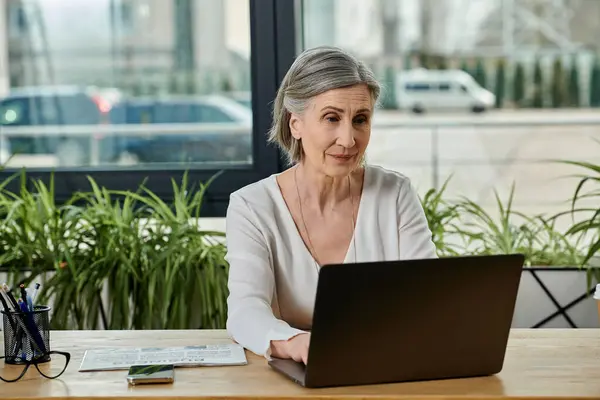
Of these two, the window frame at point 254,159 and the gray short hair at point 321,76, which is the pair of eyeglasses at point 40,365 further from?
the window frame at point 254,159

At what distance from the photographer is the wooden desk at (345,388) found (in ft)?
6.20

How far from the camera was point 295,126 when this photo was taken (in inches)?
105

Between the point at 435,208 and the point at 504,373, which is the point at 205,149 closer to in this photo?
the point at 435,208

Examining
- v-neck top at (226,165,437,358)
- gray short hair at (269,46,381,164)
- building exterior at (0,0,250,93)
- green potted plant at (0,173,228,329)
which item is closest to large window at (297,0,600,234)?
building exterior at (0,0,250,93)

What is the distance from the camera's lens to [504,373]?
2027 mm

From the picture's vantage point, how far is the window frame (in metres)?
4.05

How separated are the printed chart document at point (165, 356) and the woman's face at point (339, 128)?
0.54 meters

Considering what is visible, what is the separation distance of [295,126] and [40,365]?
2.95ft

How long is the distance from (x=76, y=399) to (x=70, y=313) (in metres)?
1.70

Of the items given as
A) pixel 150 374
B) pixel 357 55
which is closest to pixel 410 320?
pixel 150 374

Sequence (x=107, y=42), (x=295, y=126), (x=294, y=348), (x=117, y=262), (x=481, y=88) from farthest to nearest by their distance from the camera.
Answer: (x=481, y=88) → (x=107, y=42) → (x=117, y=262) → (x=295, y=126) → (x=294, y=348)

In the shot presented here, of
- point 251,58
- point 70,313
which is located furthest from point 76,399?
point 251,58

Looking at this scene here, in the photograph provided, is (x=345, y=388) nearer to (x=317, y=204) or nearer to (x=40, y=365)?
(x=40, y=365)

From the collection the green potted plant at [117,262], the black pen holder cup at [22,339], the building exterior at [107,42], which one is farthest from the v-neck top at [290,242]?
the building exterior at [107,42]
